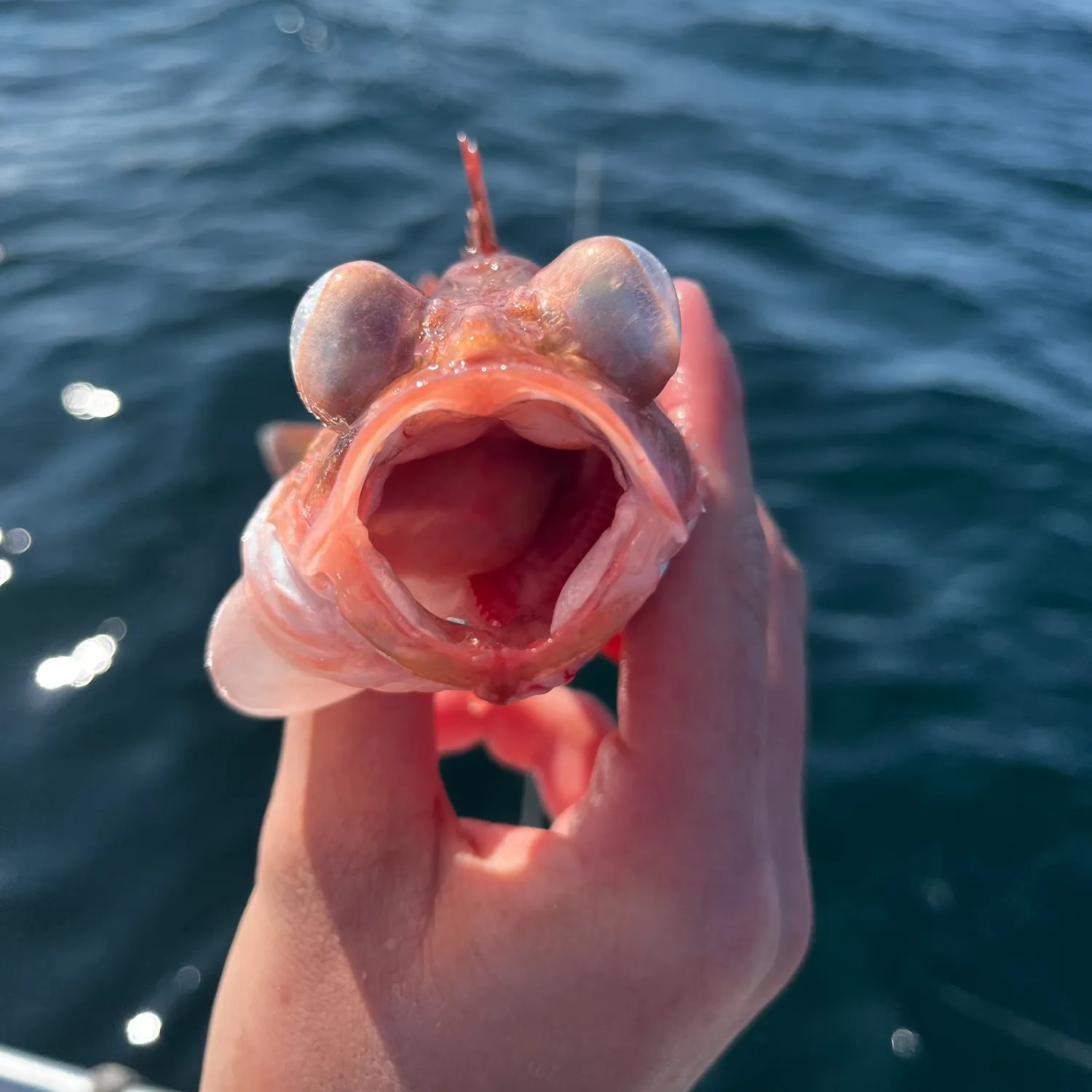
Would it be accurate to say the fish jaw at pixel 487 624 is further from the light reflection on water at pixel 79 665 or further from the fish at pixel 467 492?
the light reflection on water at pixel 79 665

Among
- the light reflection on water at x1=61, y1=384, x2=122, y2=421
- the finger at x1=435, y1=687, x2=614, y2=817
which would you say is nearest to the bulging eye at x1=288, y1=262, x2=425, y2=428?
the finger at x1=435, y1=687, x2=614, y2=817

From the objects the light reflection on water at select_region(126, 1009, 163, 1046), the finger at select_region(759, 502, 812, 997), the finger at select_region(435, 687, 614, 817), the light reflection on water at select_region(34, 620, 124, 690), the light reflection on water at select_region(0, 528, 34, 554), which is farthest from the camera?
the light reflection on water at select_region(0, 528, 34, 554)

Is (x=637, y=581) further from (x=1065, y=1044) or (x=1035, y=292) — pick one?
(x=1035, y=292)

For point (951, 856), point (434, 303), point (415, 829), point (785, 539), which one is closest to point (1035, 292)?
point (785, 539)

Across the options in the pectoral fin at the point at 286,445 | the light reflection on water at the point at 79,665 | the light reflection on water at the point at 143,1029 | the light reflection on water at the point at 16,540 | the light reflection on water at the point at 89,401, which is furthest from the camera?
the light reflection on water at the point at 89,401

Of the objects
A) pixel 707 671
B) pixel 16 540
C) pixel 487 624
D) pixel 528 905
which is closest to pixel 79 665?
pixel 16 540

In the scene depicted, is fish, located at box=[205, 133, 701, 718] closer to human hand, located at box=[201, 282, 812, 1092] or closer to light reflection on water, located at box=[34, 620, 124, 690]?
human hand, located at box=[201, 282, 812, 1092]

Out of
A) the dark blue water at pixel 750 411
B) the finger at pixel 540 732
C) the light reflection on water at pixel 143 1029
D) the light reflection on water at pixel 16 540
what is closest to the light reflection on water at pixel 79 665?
the dark blue water at pixel 750 411
